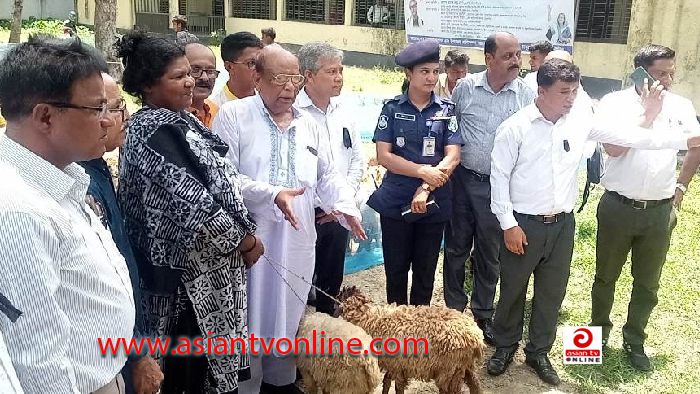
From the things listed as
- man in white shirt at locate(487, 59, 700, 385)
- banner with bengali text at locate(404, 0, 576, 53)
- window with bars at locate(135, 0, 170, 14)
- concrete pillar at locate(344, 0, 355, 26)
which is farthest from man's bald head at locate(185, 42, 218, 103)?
window with bars at locate(135, 0, 170, 14)

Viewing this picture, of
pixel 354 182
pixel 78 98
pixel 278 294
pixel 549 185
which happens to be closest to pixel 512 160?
pixel 549 185

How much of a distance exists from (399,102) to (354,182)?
0.60 meters

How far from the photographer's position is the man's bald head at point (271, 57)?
2.92 metres

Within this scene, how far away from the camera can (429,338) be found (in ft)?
8.75

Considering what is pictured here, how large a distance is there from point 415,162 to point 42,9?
29936 millimetres

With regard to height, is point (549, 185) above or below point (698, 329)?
above

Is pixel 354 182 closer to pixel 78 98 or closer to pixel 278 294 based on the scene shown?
pixel 278 294

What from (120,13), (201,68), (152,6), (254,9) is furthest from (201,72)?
(120,13)

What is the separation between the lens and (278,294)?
302 cm

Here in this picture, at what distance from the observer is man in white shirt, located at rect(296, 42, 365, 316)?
362 centimetres

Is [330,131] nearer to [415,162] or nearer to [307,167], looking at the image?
[415,162]

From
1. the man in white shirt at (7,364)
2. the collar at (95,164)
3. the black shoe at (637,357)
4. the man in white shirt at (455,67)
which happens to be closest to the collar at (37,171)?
the man in white shirt at (7,364)

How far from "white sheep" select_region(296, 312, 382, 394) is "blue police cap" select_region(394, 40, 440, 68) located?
63.9 inches

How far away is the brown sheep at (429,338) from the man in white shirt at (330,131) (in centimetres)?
85
